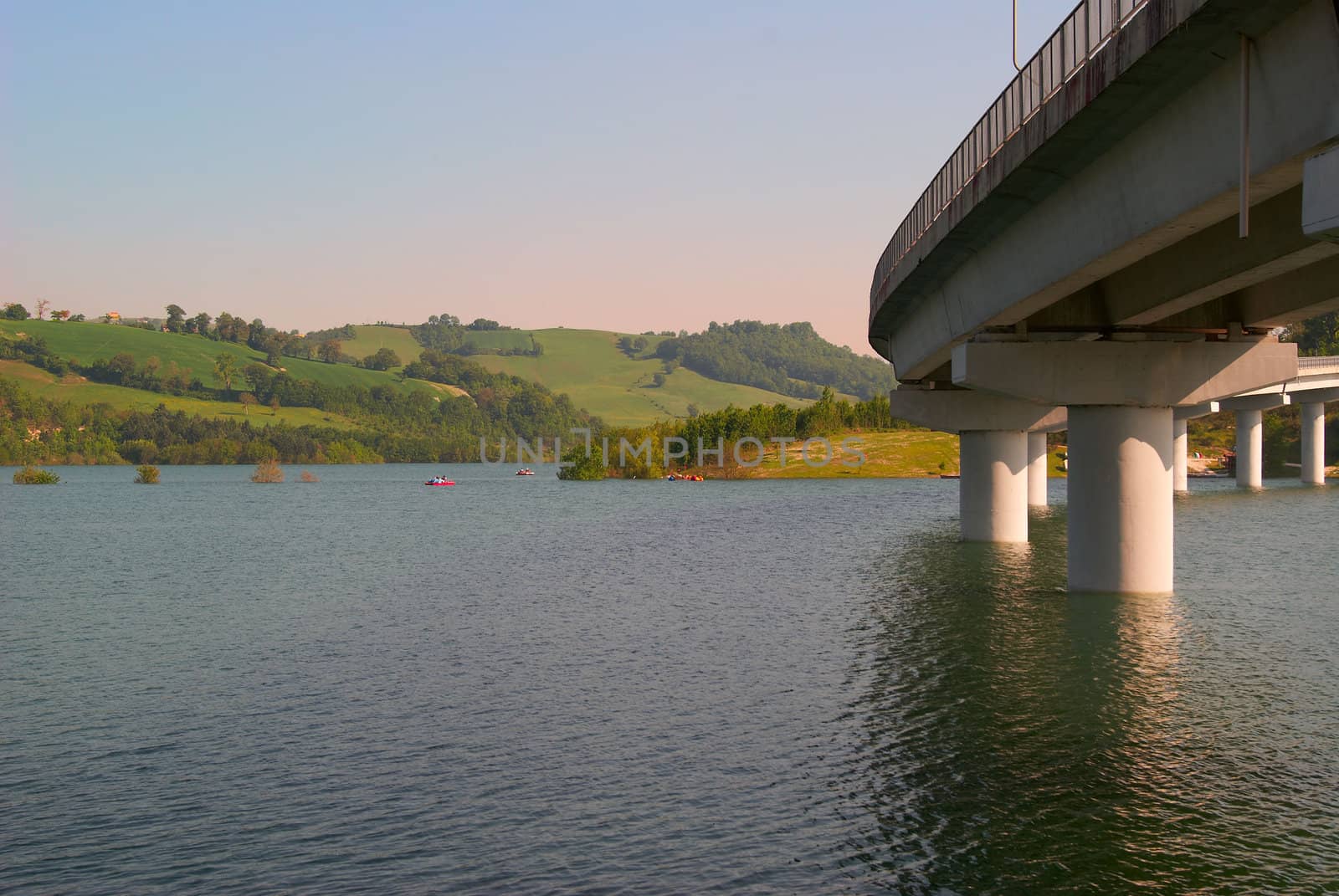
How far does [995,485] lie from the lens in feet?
203

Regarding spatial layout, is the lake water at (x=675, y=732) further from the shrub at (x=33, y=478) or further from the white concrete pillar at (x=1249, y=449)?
the shrub at (x=33, y=478)

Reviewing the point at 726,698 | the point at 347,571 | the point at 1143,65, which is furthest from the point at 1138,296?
the point at 347,571

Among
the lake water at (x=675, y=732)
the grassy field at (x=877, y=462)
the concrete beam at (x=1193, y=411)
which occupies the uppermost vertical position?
the concrete beam at (x=1193, y=411)

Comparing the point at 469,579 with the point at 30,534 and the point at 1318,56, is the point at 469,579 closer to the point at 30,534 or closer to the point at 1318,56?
the point at 1318,56

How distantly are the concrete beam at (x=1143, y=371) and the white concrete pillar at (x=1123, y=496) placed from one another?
2.07 feet

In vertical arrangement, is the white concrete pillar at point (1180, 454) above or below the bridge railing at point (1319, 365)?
below

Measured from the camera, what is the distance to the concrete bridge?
18.3m

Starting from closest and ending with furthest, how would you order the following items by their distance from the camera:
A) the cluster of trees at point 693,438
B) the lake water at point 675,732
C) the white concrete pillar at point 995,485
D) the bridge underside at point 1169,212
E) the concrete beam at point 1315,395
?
the lake water at point 675,732, the bridge underside at point 1169,212, the white concrete pillar at point 995,485, the concrete beam at point 1315,395, the cluster of trees at point 693,438

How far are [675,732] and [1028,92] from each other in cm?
1632

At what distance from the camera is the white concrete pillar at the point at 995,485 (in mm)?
61125

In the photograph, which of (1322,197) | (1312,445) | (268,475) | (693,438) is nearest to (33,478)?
(268,475)

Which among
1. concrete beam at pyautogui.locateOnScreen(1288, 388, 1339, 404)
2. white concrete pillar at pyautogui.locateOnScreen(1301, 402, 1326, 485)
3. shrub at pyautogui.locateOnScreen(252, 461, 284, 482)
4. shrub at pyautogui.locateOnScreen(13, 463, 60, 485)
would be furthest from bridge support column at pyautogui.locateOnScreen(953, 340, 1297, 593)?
shrub at pyautogui.locateOnScreen(13, 463, 60, 485)

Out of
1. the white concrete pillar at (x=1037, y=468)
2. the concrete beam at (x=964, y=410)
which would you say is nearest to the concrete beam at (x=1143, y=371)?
the concrete beam at (x=964, y=410)

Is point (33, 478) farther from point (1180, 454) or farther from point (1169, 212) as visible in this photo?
point (1169, 212)
